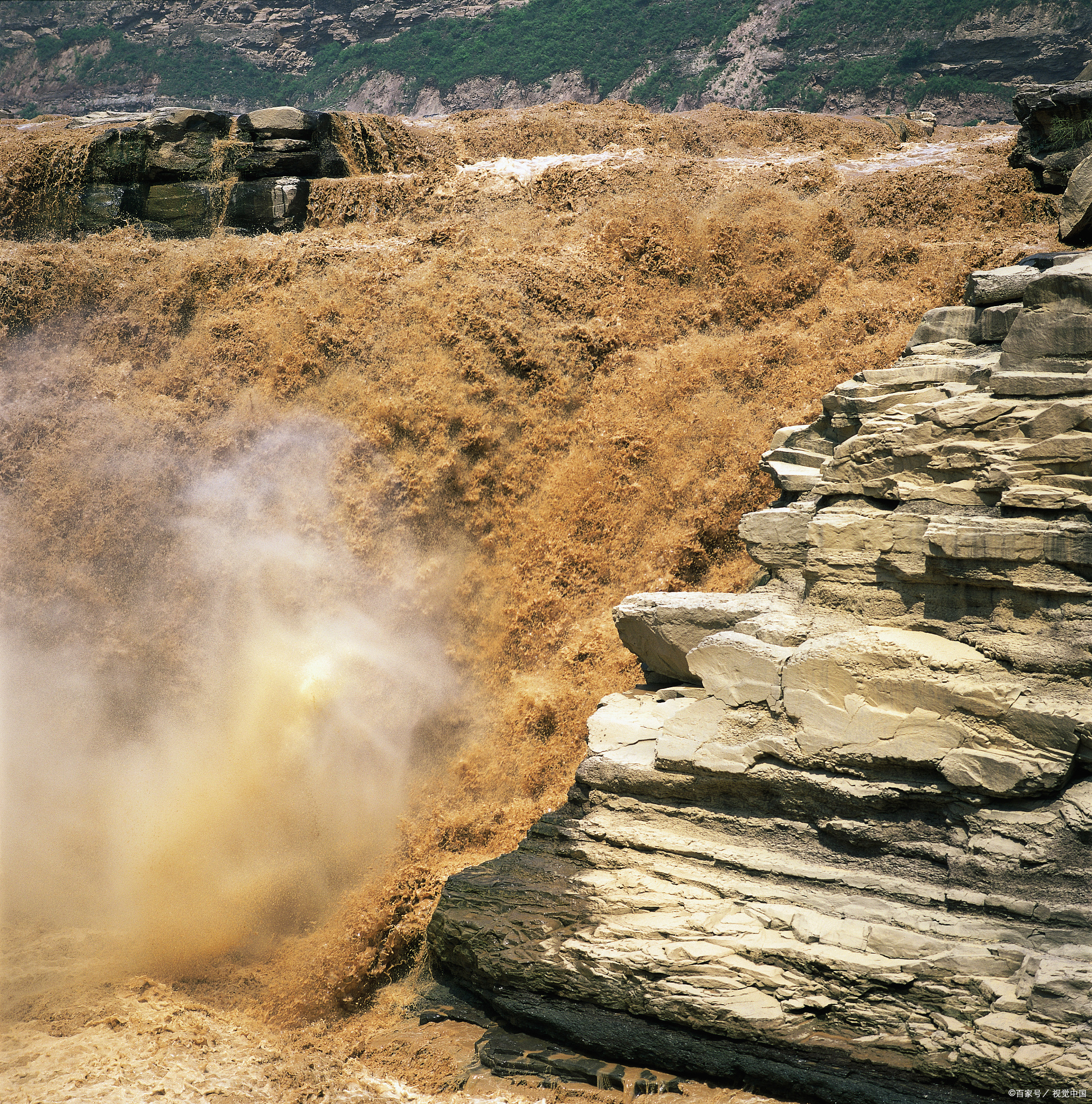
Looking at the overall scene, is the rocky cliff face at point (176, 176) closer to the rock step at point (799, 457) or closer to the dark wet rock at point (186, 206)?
the dark wet rock at point (186, 206)

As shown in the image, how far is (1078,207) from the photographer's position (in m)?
7.43

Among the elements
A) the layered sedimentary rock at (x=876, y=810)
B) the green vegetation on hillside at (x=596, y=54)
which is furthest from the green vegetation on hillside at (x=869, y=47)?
the layered sedimentary rock at (x=876, y=810)

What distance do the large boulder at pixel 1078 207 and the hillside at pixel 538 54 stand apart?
2372 centimetres

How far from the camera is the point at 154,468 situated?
1092cm

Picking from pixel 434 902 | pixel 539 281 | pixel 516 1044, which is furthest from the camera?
pixel 539 281

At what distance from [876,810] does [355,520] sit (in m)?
7.32

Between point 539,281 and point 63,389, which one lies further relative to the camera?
point 539,281

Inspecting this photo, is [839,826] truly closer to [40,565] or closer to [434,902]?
[434,902]

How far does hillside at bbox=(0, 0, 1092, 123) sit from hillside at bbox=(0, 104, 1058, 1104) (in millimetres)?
15503

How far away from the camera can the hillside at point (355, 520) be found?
709 centimetres

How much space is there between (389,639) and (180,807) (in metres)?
2.80

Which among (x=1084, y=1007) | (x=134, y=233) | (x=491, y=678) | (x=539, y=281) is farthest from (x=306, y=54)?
(x=1084, y=1007)

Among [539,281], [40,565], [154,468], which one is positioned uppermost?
[539,281]

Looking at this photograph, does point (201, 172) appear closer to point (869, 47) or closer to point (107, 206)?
point (107, 206)
